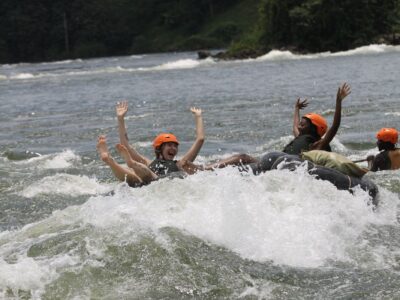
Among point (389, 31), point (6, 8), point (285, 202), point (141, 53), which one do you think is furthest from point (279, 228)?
point (6, 8)

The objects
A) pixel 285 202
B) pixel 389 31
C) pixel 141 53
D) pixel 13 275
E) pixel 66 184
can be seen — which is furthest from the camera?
pixel 141 53

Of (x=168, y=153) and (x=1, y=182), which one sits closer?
(x=168, y=153)

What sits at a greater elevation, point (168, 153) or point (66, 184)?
point (168, 153)

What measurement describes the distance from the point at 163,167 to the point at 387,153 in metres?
3.46

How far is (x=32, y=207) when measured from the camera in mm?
11773

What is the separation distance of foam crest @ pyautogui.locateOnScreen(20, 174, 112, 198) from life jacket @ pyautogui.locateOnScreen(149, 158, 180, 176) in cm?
201

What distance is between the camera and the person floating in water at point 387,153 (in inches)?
473

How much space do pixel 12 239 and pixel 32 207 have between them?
258 cm

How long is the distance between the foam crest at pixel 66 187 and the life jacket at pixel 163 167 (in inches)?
79.1

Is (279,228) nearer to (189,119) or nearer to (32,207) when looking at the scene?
(32,207)

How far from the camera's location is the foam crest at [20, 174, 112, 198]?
41.9 ft

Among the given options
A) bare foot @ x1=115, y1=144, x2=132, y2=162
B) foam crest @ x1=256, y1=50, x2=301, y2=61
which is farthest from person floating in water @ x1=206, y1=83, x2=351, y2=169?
foam crest @ x1=256, y1=50, x2=301, y2=61

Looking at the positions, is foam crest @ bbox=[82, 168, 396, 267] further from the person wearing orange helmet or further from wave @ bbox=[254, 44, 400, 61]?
wave @ bbox=[254, 44, 400, 61]

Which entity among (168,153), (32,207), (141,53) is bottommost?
(141,53)
